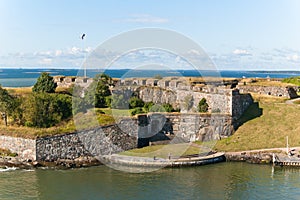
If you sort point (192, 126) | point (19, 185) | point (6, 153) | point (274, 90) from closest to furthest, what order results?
1. point (19, 185)
2. point (6, 153)
3. point (192, 126)
4. point (274, 90)

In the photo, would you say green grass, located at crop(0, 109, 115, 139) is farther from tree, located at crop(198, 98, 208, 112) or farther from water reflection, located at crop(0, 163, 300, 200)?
tree, located at crop(198, 98, 208, 112)

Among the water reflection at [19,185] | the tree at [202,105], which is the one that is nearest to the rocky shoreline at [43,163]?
the water reflection at [19,185]

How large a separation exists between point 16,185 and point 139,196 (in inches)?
303

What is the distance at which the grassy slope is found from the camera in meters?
33.2

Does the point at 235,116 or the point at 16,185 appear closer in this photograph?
the point at 16,185

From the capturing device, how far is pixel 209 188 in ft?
82.3

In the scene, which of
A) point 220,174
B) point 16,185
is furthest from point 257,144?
point 16,185

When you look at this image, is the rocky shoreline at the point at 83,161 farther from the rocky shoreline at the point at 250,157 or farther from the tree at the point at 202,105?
the tree at the point at 202,105

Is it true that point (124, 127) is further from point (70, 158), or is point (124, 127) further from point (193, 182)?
point (193, 182)

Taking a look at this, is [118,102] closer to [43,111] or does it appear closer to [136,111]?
[136,111]

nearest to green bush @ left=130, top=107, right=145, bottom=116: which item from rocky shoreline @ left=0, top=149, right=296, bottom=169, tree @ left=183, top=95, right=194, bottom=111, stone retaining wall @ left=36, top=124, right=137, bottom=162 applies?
stone retaining wall @ left=36, top=124, right=137, bottom=162

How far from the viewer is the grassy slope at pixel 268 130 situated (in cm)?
3316

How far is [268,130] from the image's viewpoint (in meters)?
34.6

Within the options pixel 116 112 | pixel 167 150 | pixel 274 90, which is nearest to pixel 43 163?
pixel 116 112
